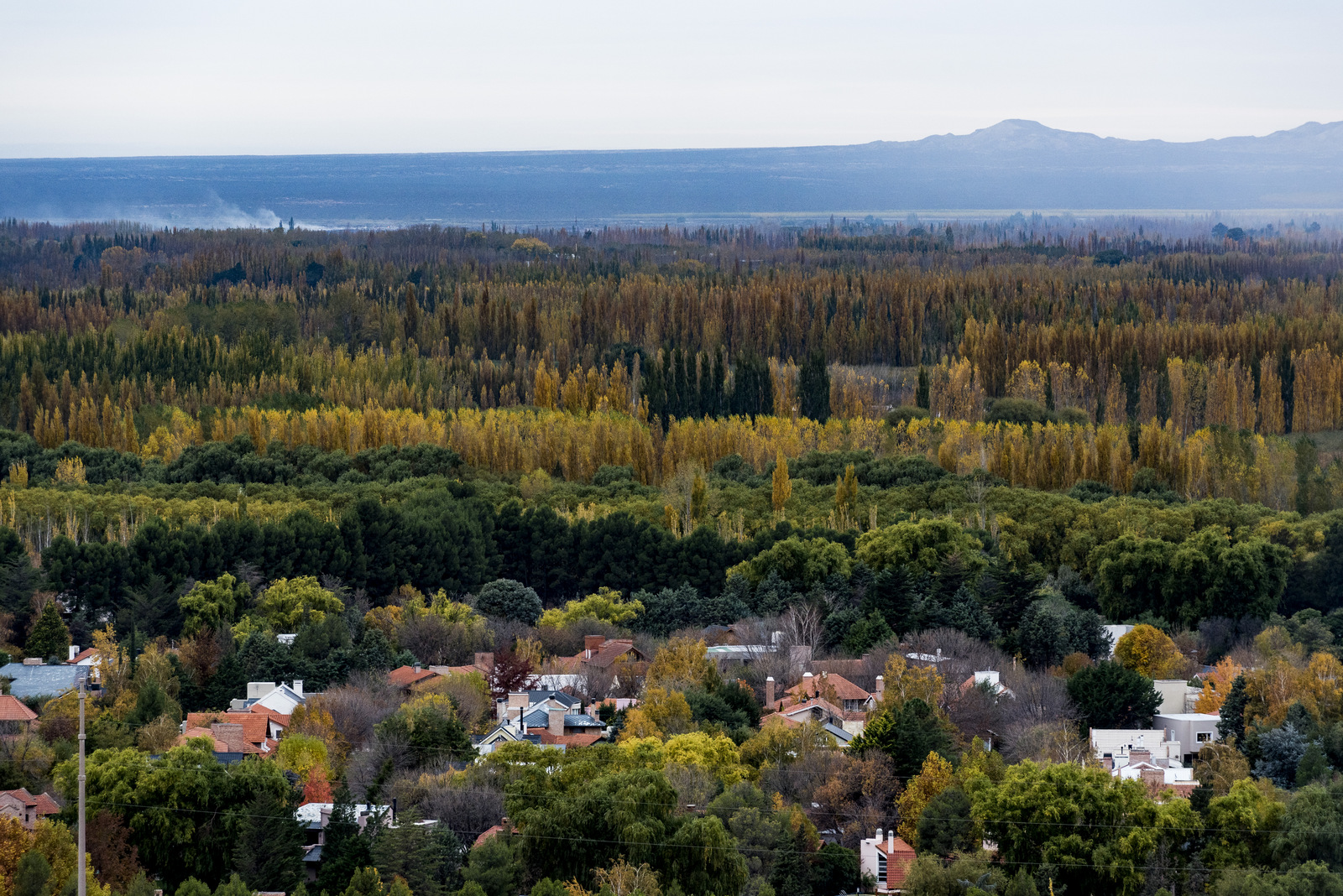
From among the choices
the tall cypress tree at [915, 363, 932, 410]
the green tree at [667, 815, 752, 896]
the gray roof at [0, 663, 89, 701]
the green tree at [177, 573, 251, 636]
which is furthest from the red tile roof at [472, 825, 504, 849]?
the tall cypress tree at [915, 363, 932, 410]

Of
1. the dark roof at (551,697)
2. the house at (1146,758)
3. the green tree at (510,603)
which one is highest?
the dark roof at (551,697)

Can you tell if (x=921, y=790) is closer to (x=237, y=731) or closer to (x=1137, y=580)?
(x=237, y=731)

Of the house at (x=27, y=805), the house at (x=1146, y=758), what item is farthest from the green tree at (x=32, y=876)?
the house at (x=1146, y=758)

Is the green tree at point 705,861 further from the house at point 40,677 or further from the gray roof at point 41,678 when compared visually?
the gray roof at point 41,678

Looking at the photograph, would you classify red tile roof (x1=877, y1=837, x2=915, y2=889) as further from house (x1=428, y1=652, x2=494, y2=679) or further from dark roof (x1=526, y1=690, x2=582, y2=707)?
house (x1=428, y1=652, x2=494, y2=679)

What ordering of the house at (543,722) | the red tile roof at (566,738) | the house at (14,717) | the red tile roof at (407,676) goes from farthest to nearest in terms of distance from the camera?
the red tile roof at (407,676), the house at (14,717), the house at (543,722), the red tile roof at (566,738)

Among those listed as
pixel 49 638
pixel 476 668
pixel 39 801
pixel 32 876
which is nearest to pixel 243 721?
pixel 476 668
